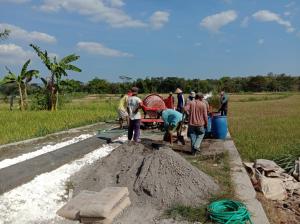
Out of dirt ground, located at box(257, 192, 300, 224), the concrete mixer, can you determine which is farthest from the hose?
the concrete mixer

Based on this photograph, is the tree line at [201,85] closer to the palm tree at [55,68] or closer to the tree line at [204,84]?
the tree line at [204,84]

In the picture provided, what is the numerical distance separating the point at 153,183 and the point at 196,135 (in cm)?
405

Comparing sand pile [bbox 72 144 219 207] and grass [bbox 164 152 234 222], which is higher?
sand pile [bbox 72 144 219 207]

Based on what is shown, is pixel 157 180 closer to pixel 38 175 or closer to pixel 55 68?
pixel 38 175

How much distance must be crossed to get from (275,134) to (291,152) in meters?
4.89

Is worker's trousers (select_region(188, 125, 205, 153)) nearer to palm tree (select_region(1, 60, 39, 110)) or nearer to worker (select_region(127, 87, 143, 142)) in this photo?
worker (select_region(127, 87, 143, 142))

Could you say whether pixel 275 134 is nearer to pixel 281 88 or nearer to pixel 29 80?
pixel 29 80

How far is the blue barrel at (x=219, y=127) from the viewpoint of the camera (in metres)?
13.1

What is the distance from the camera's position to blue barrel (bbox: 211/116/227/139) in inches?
515

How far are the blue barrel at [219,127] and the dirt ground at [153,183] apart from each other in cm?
552

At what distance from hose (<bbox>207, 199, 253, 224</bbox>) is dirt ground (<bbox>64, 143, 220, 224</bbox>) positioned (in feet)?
1.51

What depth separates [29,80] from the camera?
3142 centimetres

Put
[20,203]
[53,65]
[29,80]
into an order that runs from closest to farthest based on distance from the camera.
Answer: [20,203], [53,65], [29,80]

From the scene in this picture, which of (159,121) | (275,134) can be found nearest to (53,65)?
(159,121)
